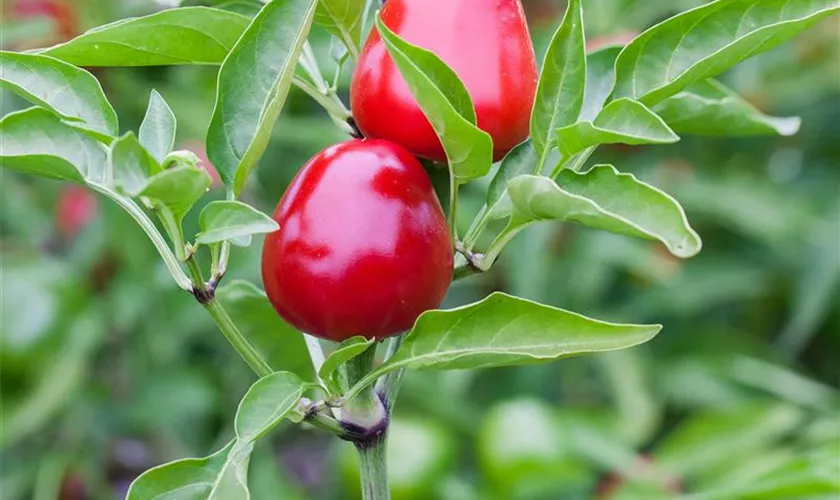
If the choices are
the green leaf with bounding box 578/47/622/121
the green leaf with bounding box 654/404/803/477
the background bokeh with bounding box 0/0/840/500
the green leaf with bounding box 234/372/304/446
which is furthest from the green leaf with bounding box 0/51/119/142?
the green leaf with bounding box 654/404/803/477

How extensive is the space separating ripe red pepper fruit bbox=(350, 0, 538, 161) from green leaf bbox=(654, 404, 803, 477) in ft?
2.61

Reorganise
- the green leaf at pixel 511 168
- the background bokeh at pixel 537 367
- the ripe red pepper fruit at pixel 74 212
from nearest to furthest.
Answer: the green leaf at pixel 511 168 < the background bokeh at pixel 537 367 < the ripe red pepper fruit at pixel 74 212

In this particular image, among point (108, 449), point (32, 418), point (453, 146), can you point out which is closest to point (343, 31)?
point (453, 146)

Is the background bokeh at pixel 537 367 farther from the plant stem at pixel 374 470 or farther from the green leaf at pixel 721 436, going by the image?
the plant stem at pixel 374 470

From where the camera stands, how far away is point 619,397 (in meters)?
1.30

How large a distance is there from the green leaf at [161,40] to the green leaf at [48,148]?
0.04m

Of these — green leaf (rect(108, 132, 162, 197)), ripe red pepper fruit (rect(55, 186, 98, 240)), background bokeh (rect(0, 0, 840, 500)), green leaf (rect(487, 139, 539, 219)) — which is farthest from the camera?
ripe red pepper fruit (rect(55, 186, 98, 240))

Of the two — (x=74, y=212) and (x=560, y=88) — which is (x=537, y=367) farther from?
(x=560, y=88)

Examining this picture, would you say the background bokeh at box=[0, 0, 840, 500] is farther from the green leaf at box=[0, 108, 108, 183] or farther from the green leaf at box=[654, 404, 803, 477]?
the green leaf at box=[0, 108, 108, 183]

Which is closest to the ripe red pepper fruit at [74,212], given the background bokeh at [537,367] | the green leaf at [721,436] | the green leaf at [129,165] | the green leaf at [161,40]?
the background bokeh at [537,367]

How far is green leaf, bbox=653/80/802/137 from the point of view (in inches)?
19.5

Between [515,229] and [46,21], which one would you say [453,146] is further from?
[46,21]

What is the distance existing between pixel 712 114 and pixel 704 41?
6cm

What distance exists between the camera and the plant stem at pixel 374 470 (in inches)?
18.1
